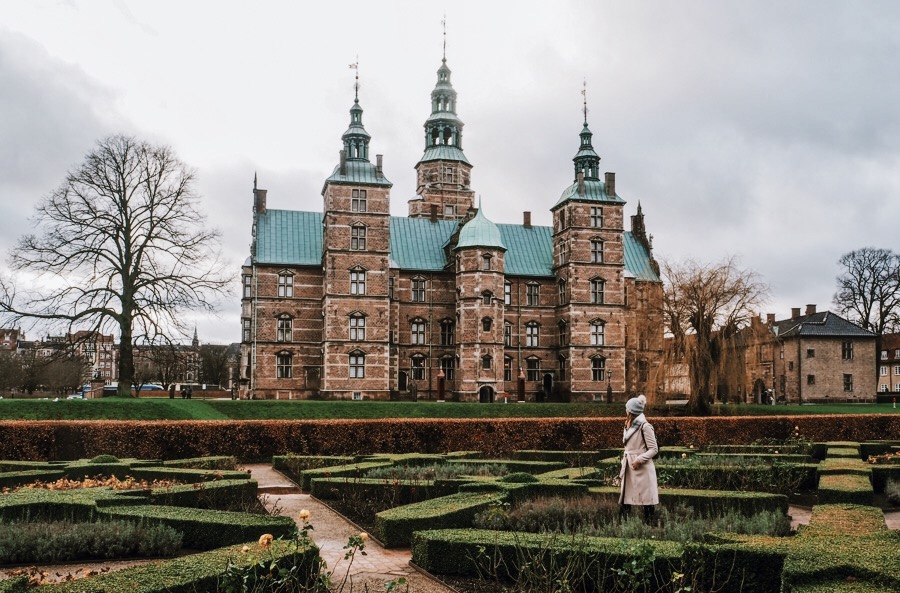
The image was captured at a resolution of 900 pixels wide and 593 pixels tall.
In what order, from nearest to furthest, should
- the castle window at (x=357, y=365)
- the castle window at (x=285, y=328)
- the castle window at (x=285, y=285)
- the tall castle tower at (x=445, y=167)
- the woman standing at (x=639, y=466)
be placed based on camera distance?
the woman standing at (x=639, y=466) → the castle window at (x=357, y=365) → the castle window at (x=285, y=328) → the castle window at (x=285, y=285) → the tall castle tower at (x=445, y=167)

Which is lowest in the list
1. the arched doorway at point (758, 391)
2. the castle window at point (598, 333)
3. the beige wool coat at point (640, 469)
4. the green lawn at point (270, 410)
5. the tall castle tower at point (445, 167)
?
the arched doorway at point (758, 391)

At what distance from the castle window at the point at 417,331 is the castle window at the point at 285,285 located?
313 inches

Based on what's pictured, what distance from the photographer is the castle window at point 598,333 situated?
5231cm

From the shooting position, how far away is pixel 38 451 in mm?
21438

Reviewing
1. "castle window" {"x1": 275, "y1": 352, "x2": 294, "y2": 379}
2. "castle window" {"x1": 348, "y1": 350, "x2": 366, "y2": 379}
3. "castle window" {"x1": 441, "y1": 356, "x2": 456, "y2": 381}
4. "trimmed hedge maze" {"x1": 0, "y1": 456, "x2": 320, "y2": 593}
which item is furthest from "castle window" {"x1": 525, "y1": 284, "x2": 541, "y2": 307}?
"trimmed hedge maze" {"x1": 0, "y1": 456, "x2": 320, "y2": 593}

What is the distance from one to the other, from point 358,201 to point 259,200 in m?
8.55

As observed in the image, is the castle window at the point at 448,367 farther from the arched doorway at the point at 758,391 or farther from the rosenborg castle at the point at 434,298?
the arched doorway at the point at 758,391

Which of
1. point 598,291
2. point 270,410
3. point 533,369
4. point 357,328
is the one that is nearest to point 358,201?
point 357,328

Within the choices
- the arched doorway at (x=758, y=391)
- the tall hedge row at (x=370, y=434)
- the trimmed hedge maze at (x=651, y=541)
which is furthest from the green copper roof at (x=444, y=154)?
the trimmed hedge maze at (x=651, y=541)

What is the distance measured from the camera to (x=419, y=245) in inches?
2138

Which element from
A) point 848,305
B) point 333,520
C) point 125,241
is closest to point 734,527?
point 333,520

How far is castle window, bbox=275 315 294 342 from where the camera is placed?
160ft

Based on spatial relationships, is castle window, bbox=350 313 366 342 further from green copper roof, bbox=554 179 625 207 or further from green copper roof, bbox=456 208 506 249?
green copper roof, bbox=554 179 625 207

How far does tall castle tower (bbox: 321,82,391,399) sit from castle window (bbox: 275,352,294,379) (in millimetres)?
2391
